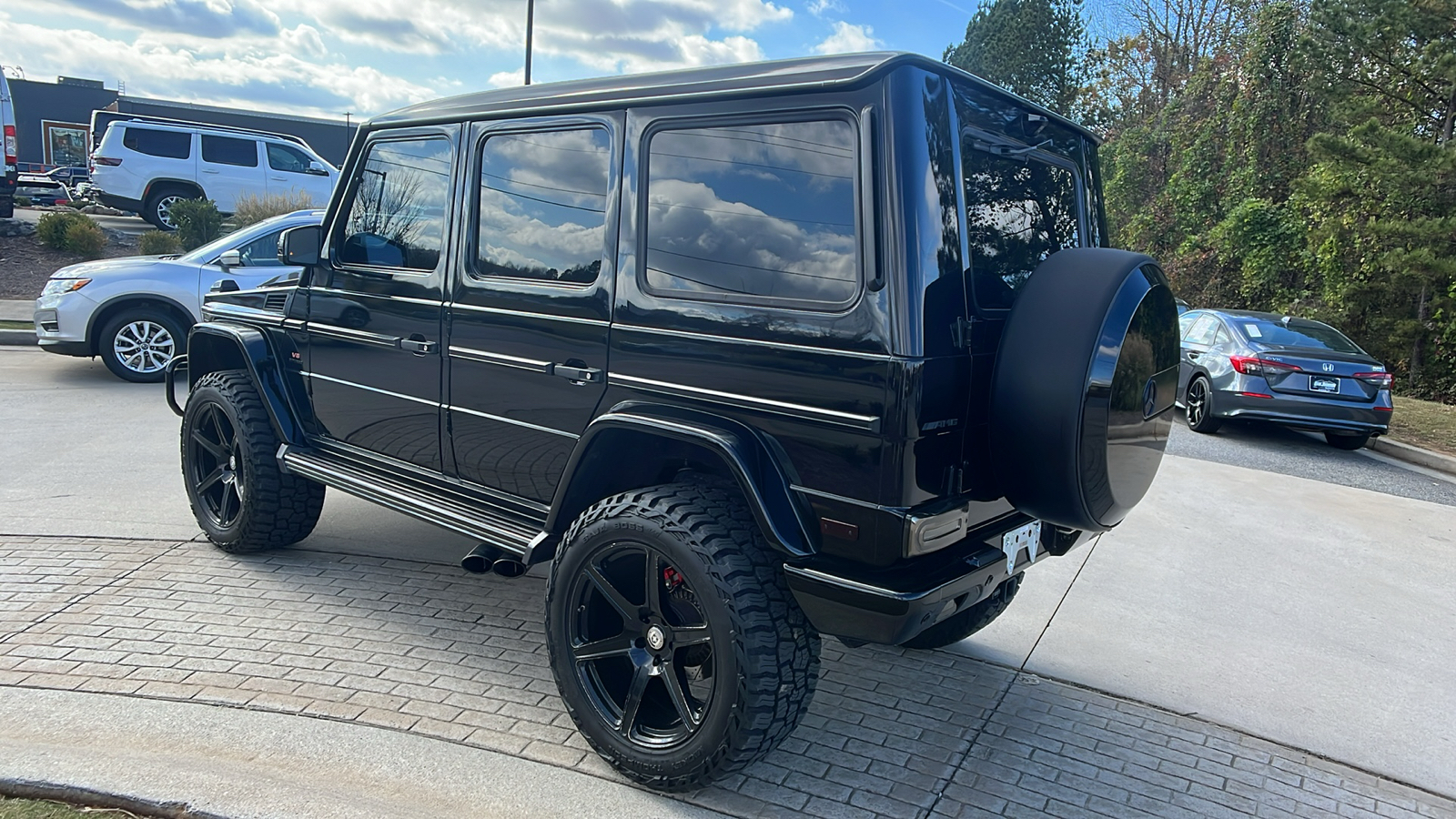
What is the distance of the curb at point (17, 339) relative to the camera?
11.2m

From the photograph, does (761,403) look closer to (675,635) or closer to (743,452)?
(743,452)

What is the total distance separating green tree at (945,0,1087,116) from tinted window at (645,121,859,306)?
36.6 meters

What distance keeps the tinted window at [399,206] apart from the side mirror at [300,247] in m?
0.12

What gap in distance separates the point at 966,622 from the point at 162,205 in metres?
18.3

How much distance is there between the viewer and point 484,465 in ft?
12.0

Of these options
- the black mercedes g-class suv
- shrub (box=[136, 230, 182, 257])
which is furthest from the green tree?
the black mercedes g-class suv

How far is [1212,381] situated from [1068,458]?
882cm

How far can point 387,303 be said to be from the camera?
392 centimetres

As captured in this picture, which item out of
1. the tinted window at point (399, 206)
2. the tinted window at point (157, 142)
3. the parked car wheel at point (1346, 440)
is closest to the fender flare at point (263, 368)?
the tinted window at point (399, 206)

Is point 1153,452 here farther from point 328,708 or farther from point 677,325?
point 328,708

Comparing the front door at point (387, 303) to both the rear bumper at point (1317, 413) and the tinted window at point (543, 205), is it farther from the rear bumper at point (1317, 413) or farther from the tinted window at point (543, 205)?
the rear bumper at point (1317, 413)

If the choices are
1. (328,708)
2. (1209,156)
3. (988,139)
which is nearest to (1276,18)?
(1209,156)

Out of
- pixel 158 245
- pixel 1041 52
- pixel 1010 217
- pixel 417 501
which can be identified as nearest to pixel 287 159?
pixel 158 245

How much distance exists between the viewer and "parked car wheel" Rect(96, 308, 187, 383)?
9086 mm
